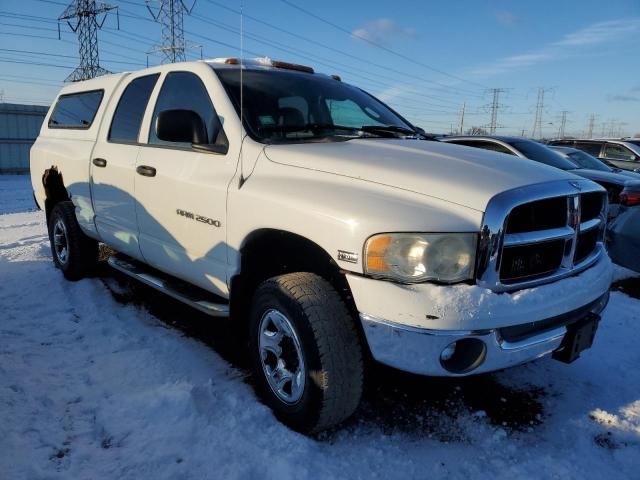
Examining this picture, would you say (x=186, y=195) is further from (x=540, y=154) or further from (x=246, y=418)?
(x=540, y=154)

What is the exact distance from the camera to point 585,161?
844cm

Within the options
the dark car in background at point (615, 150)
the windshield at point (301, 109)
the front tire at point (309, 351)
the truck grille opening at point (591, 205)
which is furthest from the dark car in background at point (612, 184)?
the dark car in background at point (615, 150)

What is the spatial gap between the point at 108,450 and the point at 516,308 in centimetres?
201

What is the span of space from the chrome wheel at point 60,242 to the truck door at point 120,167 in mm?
854

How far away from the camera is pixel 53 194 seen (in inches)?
205

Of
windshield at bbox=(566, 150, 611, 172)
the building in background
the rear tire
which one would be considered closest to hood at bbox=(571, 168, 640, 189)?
windshield at bbox=(566, 150, 611, 172)

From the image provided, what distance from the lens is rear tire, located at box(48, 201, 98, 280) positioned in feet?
15.6

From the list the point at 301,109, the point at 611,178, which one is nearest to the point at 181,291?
the point at 301,109

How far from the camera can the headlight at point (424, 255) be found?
6.75 feet

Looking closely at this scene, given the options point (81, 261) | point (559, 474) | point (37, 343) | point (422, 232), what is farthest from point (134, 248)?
point (559, 474)

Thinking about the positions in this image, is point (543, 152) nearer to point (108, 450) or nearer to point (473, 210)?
point (473, 210)

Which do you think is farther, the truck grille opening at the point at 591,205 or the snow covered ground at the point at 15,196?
the snow covered ground at the point at 15,196

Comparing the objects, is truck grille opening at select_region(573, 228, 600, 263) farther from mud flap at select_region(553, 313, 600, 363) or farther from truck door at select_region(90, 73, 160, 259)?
truck door at select_region(90, 73, 160, 259)

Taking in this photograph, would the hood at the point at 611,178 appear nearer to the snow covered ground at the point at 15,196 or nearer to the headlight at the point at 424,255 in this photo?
the headlight at the point at 424,255
